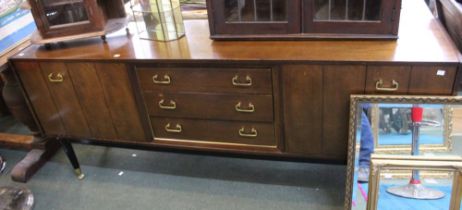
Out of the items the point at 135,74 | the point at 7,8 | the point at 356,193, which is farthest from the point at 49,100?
the point at 356,193

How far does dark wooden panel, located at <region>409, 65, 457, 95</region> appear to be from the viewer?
1.31m

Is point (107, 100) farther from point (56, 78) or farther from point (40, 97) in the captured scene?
point (40, 97)

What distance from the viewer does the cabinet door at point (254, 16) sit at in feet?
5.07

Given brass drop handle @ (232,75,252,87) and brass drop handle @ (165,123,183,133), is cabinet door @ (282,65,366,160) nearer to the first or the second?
brass drop handle @ (232,75,252,87)

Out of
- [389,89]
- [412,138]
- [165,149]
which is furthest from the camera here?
[165,149]

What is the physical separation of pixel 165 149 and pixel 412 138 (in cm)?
109

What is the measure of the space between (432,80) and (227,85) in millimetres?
739

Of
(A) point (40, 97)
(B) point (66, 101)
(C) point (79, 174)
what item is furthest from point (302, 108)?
(C) point (79, 174)

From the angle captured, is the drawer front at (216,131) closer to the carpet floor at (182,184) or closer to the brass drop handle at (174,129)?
the brass drop handle at (174,129)

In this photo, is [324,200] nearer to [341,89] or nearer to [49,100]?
[341,89]

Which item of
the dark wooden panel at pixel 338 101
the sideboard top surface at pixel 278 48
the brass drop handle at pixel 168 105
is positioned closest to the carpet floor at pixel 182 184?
the dark wooden panel at pixel 338 101

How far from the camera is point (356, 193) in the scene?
163cm

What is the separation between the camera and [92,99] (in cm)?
177

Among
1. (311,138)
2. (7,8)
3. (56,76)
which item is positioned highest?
(7,8)
